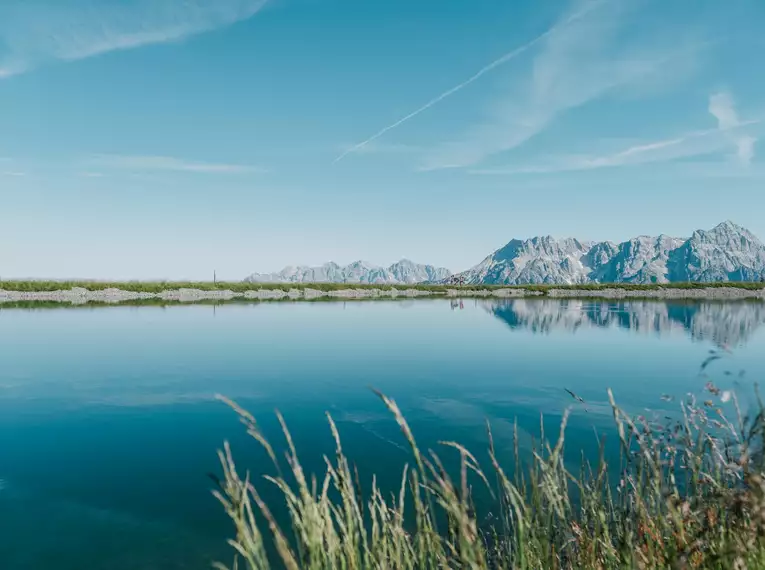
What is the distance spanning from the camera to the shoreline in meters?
97.4

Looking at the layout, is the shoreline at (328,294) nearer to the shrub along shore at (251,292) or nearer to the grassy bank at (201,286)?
the shrub along shore at (251,292)

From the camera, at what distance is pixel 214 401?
2042cm

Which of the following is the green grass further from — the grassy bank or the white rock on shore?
the grassy bank

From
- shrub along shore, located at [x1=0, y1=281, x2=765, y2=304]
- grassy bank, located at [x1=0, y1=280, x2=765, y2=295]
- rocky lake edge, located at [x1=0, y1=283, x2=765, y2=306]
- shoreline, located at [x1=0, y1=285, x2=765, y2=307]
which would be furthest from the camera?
grassy bank, located at [x1=0, y1=280, x2=765, y2=295]

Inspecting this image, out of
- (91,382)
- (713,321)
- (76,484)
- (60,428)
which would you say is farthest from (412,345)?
(713,321)

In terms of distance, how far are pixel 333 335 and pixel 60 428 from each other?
2673cm

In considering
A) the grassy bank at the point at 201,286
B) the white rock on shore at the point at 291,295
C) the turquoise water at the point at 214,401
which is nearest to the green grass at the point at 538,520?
the turquoise water at the point at 214,401

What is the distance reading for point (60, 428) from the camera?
54.5 feet

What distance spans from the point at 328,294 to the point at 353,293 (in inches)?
385

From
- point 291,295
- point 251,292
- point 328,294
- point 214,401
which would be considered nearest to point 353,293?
point 328,294

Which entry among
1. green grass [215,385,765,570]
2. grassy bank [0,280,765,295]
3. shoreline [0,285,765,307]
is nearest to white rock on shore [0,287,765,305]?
shoreline [0,285,765,307]

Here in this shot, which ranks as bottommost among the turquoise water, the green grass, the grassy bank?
the turquoise water

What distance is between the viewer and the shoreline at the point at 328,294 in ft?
319

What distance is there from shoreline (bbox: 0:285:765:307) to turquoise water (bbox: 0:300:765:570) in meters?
59.5
